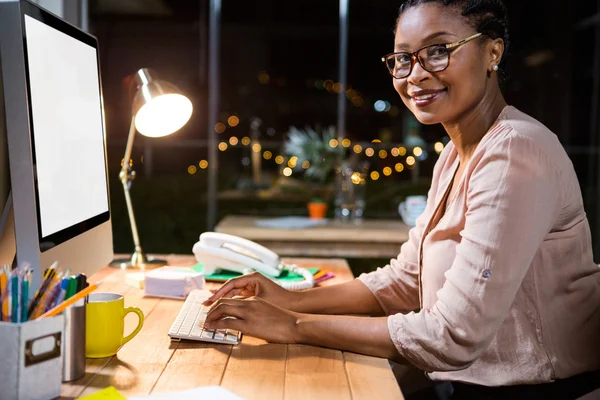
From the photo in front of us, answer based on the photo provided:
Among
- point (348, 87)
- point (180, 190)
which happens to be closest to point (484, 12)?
point (348, 87)

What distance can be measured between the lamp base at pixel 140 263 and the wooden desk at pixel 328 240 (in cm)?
111

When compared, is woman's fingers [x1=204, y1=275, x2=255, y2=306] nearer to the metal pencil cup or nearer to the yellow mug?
the yellow mug

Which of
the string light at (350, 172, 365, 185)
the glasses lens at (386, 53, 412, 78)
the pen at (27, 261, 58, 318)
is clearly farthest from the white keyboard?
the string light at (350, 172, 365, 185)

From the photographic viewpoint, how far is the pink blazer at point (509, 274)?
116cm

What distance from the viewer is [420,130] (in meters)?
5.49

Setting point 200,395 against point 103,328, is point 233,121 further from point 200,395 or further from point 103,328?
point 200,395

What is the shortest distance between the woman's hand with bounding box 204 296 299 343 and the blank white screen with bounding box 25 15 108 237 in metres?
0.31

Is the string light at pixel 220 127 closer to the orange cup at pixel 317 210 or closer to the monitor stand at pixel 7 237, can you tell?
the orange cup at pixel 317 210

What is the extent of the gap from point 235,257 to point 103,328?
0.77 metres

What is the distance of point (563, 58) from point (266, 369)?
536 centimetres

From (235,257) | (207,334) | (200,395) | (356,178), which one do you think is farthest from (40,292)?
(356,178)

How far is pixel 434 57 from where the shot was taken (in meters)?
1.38

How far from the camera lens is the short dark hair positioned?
136 centimetres

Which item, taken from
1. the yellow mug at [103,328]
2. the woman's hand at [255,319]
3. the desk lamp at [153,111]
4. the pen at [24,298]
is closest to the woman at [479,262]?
the woman's hand at [255,319]
